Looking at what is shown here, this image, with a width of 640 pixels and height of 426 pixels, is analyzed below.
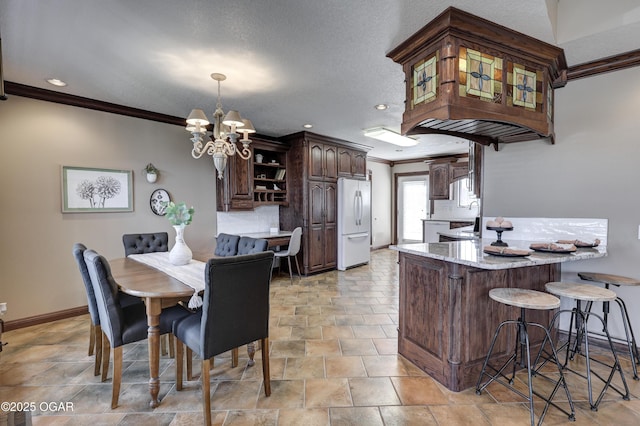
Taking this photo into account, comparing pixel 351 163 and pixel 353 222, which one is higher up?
pixel 351 163

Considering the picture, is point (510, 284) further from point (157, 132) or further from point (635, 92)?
point (157, 132)

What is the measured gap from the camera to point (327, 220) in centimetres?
544

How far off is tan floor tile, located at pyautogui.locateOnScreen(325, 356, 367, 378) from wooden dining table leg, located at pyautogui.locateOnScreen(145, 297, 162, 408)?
1.17 metres

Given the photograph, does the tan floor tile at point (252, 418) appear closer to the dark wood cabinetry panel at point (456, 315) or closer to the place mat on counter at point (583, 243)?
the dark wood cabinetry panel at point (456, 315)

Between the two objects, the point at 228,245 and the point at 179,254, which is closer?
the point at 179,254

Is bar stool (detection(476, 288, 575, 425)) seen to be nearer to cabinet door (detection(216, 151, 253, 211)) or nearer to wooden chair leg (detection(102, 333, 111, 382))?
wooden chair leg (detection(102, 333, 111, 382))

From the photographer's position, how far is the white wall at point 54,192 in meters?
3.02

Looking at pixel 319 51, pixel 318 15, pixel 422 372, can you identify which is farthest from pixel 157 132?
pixel 422 372

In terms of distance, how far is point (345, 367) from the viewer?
7.58ft

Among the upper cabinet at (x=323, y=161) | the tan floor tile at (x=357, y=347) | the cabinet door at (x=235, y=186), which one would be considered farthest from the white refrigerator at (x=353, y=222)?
the tan floor tile at (x=357, y=347)

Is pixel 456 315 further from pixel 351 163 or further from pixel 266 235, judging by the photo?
pixel 351 163

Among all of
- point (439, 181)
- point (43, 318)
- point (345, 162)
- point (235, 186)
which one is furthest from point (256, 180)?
point (439, 181)

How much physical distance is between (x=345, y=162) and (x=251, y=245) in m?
3.25

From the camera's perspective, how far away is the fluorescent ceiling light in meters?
4.78
